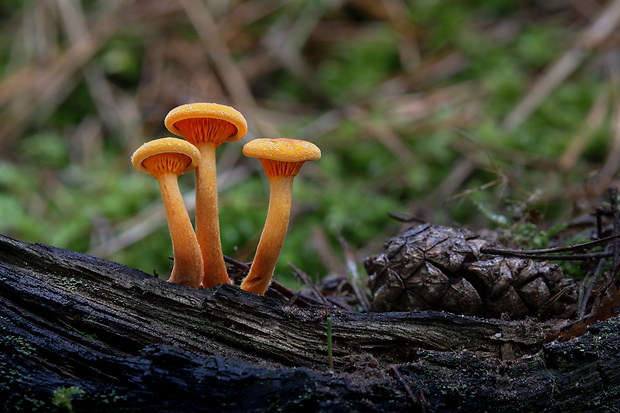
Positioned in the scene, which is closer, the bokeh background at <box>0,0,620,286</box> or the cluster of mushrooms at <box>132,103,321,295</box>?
the cluster of mushrooms at <box>132,103,321,295</box>

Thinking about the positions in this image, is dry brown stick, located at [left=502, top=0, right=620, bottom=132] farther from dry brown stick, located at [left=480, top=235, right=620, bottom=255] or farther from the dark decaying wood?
the dark decaying wood

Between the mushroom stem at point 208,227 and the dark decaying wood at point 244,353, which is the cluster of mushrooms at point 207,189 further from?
the dark decaying wood at point 244,353

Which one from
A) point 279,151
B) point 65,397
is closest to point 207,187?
point 279,151

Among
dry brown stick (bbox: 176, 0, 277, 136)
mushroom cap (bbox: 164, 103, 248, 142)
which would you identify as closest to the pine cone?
mushroom cap (bbox: 164, 103, 248, 142)

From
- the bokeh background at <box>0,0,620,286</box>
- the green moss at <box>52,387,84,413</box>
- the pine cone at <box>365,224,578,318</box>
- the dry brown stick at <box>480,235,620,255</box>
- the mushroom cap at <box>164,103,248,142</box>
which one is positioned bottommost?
the green moss at <box>52,387,84,413</box>

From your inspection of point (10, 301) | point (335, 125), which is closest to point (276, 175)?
point (10, 301)

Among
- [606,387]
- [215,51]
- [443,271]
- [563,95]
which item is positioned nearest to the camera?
[606,387]

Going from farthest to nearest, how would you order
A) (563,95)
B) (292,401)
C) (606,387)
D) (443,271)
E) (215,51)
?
1. (215,51)
2. (563,95)
3. (443,271)
4. (606,387)
5. (292,401)

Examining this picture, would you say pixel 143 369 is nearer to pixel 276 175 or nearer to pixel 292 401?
pixel 292 401

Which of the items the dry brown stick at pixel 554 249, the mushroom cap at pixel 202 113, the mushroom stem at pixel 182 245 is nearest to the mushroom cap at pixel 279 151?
the mushroom cap at pixel 202 113
